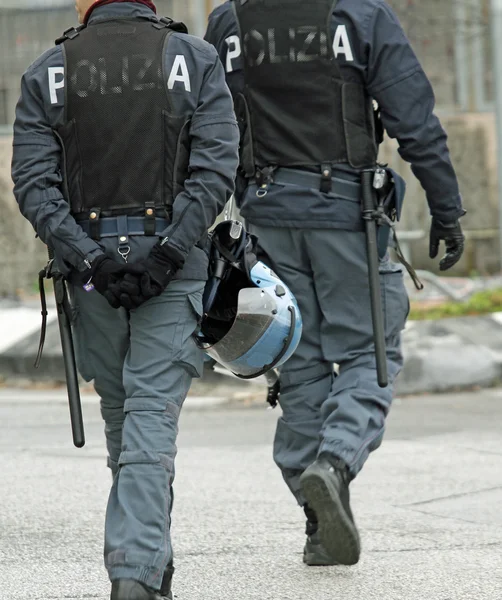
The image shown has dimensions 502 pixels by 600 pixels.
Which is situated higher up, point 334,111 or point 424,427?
point 334,111

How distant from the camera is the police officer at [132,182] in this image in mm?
3523

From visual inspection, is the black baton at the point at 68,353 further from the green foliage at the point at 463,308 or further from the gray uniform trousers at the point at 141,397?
the green foliage at the point at 463,308

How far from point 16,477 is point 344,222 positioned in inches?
83.6

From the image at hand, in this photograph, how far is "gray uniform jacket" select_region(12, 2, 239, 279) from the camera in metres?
3.55

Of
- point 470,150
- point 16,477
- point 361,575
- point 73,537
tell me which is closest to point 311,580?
point 361,575

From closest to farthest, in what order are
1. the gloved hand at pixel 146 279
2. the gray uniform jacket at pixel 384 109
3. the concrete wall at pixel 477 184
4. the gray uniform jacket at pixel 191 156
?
the gloved hand at pixel 146 279, the gray uniform jacket at pixel 191 156, the gray uniform jacket at pixel 384 109, the concrete wall at pixel 477 184

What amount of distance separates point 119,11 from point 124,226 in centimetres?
61

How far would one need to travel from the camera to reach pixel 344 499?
157 inches

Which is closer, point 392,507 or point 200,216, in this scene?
point 200,216

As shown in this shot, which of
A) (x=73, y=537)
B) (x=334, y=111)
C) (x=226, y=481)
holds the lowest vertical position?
(x=226, y=481)

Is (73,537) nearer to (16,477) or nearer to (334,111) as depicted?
(16,477)

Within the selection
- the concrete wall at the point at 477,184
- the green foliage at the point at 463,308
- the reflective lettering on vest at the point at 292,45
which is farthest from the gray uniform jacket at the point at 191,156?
the concrete wall at the point at 477,184

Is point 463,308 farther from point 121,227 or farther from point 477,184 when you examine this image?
point 121,227

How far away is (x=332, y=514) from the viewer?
3.86 meters
